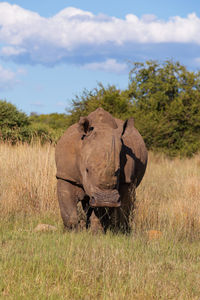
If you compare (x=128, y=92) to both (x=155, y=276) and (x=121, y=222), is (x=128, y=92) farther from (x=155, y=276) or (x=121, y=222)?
(x=155, y=276)

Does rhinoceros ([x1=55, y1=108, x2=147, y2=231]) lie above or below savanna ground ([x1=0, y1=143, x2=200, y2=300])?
above

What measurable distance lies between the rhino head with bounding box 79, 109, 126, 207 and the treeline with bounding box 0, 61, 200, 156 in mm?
13886

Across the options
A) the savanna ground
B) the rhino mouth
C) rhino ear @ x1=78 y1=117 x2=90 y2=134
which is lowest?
the savanna ground

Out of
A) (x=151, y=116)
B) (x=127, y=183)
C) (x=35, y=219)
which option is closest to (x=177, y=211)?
(x=127, y=183)

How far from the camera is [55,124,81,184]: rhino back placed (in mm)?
6586

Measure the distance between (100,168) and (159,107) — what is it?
656 inches

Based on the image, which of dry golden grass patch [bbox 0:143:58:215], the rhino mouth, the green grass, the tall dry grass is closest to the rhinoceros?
the rhino mouth

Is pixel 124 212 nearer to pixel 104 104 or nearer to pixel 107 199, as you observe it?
pixel 107 199

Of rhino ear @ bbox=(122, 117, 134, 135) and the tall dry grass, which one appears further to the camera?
the tall dry grass

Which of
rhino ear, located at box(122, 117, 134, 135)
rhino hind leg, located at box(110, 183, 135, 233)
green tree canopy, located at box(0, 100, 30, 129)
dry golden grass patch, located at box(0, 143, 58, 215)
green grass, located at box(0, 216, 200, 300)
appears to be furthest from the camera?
green tree canopy, located at box(0, 100, 30, 129)

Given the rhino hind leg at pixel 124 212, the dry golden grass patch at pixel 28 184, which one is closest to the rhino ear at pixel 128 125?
the rhino hind leg at pixel 124 212

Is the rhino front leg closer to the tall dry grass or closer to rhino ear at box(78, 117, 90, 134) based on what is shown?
rhino ear at box(78, 117, 90, 134)

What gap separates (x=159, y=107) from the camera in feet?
71.8

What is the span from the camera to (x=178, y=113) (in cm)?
2114
